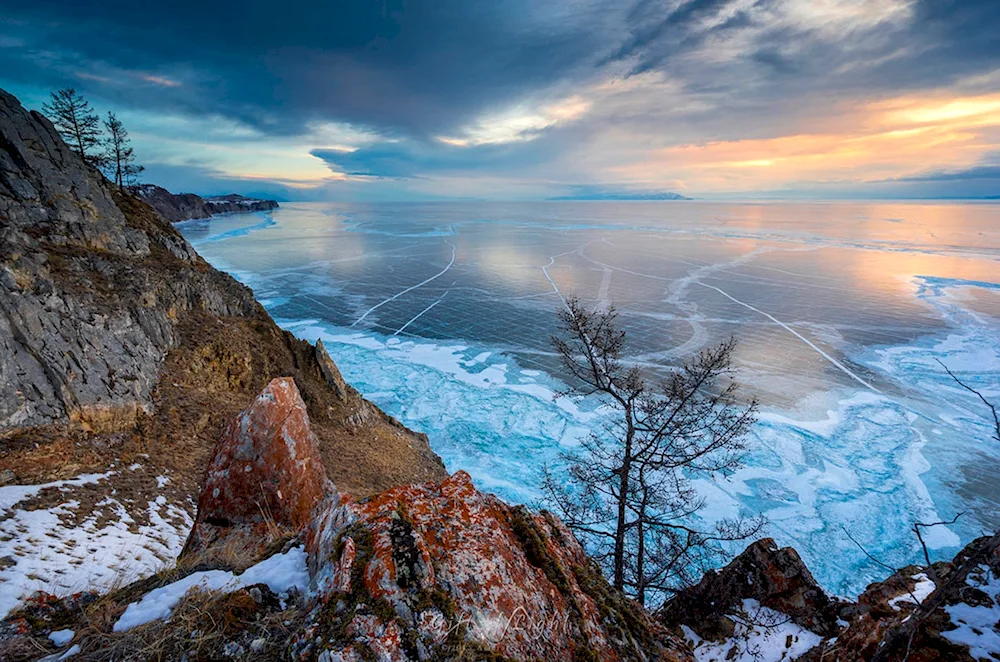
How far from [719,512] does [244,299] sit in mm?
18977

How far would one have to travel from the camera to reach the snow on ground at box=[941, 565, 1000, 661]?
3386 mm

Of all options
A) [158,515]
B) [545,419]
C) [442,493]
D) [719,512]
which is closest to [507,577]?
[442,493]

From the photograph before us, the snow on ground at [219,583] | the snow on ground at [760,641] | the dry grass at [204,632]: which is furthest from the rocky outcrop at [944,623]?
the snow on ground at [219,583]

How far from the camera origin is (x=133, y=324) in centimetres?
1233

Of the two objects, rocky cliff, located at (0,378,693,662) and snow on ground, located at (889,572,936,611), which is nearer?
rocky cliff, located at (0,378,693,662)

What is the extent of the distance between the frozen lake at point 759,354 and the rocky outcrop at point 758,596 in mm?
6559

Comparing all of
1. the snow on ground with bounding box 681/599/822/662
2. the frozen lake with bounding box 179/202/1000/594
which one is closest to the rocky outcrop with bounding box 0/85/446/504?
the frozen lake with bounding box 179/202/1000/594

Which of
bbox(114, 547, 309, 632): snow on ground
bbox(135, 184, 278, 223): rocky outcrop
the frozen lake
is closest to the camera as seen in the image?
bbox(114, 547, 309, 632): snow on ground

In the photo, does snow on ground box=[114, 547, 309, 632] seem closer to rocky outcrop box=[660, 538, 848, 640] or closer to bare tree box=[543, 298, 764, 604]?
rocky outcrop box=[660, 538, 848, 640]

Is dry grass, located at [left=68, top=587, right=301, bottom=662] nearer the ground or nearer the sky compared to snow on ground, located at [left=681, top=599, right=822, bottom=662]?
nearer the sky

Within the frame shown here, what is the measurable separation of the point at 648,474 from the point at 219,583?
1392cm

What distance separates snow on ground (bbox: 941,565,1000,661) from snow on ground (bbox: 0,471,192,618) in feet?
26.2

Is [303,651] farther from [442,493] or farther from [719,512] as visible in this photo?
[719,512]

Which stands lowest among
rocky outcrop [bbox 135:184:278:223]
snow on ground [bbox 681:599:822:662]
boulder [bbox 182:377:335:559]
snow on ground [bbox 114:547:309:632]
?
snow on ground [bbox 681:599:822:662]
